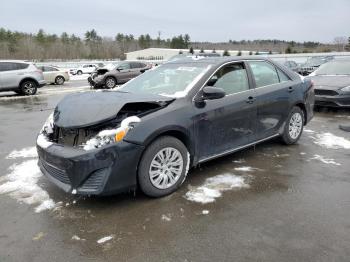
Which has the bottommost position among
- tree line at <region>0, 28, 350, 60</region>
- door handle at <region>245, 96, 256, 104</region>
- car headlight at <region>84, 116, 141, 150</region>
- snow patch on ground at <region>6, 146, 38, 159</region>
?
snow patch on ground at <region>6, 146, 38, 159</region>

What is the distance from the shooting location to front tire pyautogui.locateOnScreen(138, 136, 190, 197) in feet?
12.3

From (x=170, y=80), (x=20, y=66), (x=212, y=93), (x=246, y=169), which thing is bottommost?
(x=246, y=169)

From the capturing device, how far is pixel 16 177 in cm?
469

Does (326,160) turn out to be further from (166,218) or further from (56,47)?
(56,47)

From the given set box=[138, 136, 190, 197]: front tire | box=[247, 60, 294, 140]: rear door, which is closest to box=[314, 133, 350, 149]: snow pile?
box=[247, 60, 294, 140]: rear door

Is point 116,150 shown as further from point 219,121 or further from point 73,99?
point 219,121

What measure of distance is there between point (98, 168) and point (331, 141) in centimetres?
470

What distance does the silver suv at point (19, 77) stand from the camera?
1554cm

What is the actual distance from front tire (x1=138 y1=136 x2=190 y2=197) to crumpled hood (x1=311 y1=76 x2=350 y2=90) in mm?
6631

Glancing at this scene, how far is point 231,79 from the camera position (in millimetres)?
4891

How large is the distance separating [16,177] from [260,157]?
3.61 m

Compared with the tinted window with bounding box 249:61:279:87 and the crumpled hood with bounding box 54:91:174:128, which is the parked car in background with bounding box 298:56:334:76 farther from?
the crumpled hood with bounding box 54:91:174:128

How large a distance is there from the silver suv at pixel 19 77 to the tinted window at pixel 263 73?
44.3 ft

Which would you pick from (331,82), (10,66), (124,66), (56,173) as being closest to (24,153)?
(56,173)
